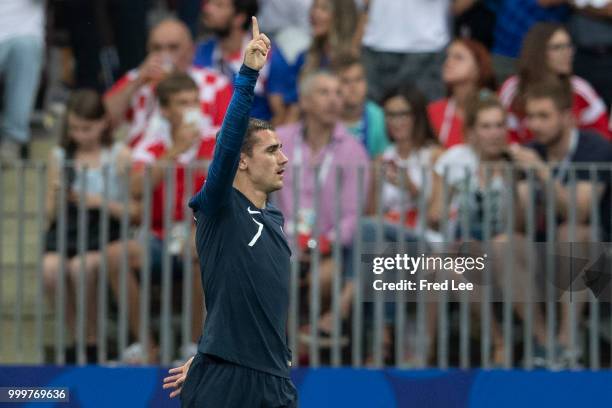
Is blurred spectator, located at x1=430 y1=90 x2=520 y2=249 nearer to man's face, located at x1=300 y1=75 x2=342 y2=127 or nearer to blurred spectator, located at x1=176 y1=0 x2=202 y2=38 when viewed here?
man's face, located at x1=300 y1=75 x2=342 y2=127

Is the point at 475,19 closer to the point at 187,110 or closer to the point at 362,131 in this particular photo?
the point at 362,131

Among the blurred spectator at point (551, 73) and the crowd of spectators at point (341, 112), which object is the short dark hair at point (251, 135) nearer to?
the crowd of spectators at point (341, 112)

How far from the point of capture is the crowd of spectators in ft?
31.1

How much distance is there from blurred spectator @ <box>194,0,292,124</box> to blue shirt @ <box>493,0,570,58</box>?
1710 mm

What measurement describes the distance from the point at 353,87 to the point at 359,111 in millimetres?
185

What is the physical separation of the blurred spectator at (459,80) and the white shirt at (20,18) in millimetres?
3189

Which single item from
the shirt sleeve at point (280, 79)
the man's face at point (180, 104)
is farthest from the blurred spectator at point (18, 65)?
the shirt sleeve at point (280, 79)

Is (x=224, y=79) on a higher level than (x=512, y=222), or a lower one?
higher

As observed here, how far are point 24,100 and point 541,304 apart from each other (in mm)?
4621

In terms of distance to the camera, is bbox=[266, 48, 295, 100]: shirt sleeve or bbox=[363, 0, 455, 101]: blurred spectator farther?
bbox=[363, 0, 455, 101]: blurred spectator

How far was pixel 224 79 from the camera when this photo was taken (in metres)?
11.6

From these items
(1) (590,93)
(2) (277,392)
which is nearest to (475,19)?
(1) (590,93)

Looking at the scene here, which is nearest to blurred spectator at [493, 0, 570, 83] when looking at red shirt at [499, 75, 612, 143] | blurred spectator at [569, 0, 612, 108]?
blurred spectator at [569, 0, 612, 108]

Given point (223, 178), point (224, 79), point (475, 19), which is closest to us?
point (223, 178)
